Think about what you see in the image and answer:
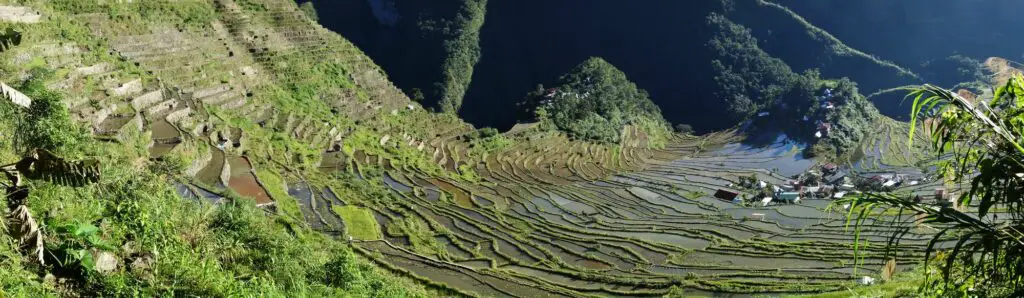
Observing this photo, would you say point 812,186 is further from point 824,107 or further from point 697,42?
point 697,42

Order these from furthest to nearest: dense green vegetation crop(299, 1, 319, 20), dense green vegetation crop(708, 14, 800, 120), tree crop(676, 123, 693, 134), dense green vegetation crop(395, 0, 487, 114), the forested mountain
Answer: dense green vegetation crop(299, 1, 319, 20) → the forested mountain → dense green vegetation crop(395, 0, 487, 114) → dense green vegetation crop(708, 14, 800, 120) → tree crop(676, 123, 693, 134)

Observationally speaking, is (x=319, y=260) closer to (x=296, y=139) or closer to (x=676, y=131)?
(x=296, y=139)

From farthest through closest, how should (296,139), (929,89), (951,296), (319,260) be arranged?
1. (296,139)
2. (319,260)
3. (951,296)
4. (929,89)

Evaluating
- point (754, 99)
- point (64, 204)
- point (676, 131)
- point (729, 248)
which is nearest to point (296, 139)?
point (729, 248)

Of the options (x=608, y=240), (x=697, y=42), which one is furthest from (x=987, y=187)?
(x=697, y=42)

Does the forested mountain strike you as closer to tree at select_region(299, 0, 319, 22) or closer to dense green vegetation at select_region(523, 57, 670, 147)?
tree at select_region(299, 0, 319, 22)

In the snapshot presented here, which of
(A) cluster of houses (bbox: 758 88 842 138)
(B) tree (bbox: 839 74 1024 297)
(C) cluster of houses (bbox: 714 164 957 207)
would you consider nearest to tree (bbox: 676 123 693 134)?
(A) cluster of houses (bbox: 758 88 842 138)

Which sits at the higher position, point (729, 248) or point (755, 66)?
point (755, 66)
